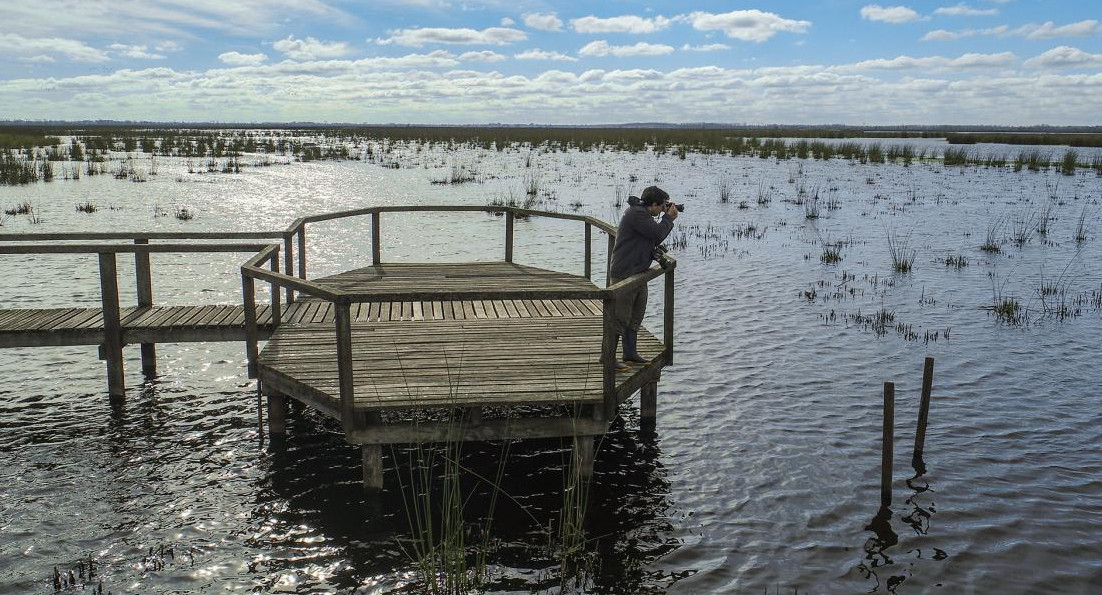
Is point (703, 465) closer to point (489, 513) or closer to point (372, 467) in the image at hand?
point (489, 513)

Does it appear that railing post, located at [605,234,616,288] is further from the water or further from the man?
the water

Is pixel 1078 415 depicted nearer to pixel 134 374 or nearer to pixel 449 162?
pixel 134 374

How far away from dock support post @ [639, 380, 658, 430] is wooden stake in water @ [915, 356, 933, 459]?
8.55ft

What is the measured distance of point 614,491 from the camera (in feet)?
25.3

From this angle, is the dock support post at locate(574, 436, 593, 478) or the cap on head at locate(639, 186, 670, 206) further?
the cap on head at locate(639, 186, 670, 206)

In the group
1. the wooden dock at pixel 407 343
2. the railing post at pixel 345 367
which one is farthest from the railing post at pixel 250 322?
the railing post at pixel 345 367

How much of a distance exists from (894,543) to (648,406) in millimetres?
3095

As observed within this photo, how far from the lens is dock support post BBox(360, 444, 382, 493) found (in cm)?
729

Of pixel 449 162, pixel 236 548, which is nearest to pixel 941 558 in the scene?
pixel 236 548

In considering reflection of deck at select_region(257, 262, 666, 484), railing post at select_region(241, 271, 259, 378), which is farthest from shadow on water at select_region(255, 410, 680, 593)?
railing post at select_region(241, 271, 259, 378)

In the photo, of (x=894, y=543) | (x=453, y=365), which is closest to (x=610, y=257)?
(x=453, y=365)

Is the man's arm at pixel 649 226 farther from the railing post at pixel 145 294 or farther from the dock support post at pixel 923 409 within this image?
the railing post at pixel 145 294

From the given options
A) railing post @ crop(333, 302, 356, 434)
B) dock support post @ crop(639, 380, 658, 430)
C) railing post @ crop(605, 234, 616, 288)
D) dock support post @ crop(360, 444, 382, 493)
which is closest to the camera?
railing post @ crop(333, 302, 356, 434)

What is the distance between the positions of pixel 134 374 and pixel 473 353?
16.8 ft
